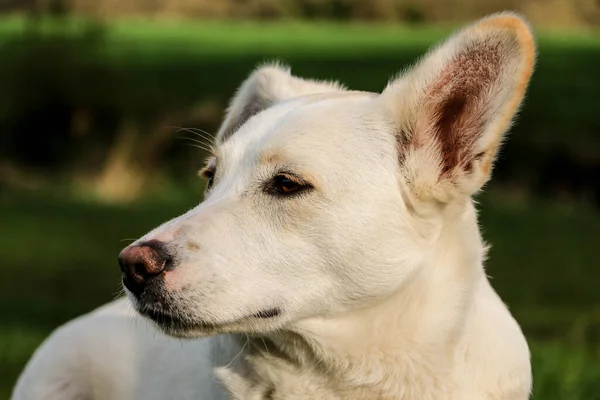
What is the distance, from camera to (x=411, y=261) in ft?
11.9

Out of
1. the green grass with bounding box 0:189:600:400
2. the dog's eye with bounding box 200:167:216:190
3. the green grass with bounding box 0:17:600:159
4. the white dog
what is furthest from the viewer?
the green grass with bounding box 0:17:600:159

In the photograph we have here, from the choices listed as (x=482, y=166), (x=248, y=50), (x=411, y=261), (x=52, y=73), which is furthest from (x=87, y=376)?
(x=248, y=50)

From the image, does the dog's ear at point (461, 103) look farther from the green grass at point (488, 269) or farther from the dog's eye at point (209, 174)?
the green grass at point (488, 269)

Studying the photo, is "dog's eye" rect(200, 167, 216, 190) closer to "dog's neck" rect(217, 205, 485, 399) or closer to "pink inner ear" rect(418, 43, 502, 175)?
"dog's neck" rect(217, 205, 485, 399)

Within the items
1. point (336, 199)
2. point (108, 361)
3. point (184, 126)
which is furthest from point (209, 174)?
point (184, 126)

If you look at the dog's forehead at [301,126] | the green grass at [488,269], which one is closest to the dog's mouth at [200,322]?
the dog's forehead at [301,126]

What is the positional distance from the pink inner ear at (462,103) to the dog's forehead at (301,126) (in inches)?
10.0

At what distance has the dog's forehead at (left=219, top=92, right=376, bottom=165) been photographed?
12.1ft

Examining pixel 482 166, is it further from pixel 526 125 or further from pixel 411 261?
pixel 526 125

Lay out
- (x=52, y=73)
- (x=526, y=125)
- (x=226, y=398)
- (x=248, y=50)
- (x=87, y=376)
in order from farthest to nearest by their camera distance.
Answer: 1. (x=248, y=50)
2. (x=52, y=73)
3. (x=526, y=125)
4. (x=87, y=376)
5. (x=226, y=398)

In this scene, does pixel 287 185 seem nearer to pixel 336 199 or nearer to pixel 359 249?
pixel 336 199

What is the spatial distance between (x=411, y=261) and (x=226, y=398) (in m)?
0.87

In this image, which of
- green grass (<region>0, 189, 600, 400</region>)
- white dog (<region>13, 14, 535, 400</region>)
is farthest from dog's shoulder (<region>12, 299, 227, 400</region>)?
green grass (<region>0, 189, 600, 400</region>)

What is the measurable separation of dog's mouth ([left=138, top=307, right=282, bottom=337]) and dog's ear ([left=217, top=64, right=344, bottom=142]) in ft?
3.66
